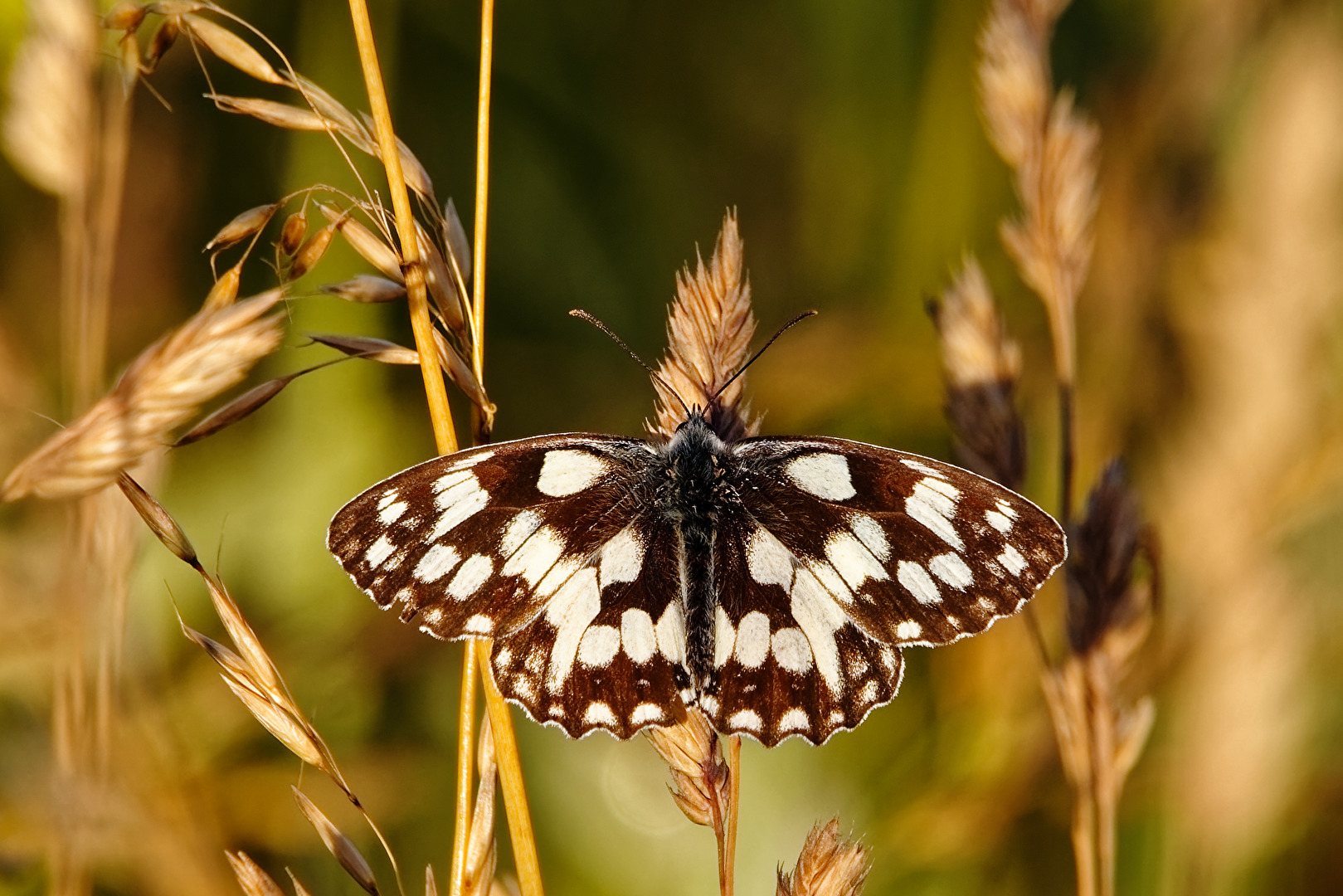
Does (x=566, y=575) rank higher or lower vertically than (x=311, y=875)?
higher

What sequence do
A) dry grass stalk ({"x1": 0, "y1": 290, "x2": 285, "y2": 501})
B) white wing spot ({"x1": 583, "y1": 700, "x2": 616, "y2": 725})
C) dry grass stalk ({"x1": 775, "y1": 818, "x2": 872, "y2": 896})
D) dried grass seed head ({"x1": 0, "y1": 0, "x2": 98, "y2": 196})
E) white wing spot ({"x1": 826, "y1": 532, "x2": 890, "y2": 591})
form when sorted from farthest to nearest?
white wing spot ({"x1": 826, "y1": 532, "x2": 890, "y2": 591}) → white wing spot ({"x1": 583, "y1": 700, "x2": 616, "y2": 725}) → dried grass seed head ({"x1": 0, "y1": 0, "x2": 98, "y2": 196}) → dry grass stalk ({"x1": 775, "y1": 818, "x2": 872, "y2": 896}) → dry grass stalk ({"x1": 0, "y1": 290, "x2": 285, "y2": 501})

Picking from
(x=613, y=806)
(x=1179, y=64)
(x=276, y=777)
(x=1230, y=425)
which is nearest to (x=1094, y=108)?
(x=1179, y=64)

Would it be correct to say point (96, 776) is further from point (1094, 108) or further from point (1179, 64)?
point (1094, 108)

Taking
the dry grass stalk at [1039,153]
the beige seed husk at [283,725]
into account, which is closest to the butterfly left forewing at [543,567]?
the beige seed husk at [283,725]

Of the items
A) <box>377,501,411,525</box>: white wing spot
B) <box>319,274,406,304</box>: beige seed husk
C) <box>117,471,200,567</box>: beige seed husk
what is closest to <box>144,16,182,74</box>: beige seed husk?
<box>319,274,406,304</box>: beige seed husk

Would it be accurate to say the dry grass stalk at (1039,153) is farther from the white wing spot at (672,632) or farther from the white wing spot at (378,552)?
the white wing spot at (378,552)

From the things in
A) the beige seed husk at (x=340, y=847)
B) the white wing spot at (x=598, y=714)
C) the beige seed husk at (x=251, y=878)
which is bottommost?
the beige seed husk at (x=251, y=878)

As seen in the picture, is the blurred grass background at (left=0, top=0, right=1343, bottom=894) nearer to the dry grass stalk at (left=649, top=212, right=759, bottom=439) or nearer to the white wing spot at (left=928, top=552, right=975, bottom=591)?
Answer: the white wing spot at (left=928, top=552, right=975, bottom=591)
